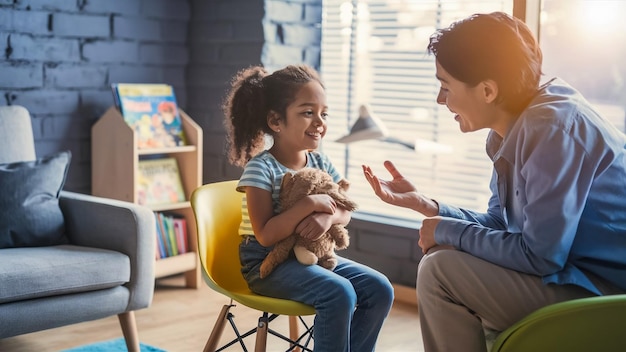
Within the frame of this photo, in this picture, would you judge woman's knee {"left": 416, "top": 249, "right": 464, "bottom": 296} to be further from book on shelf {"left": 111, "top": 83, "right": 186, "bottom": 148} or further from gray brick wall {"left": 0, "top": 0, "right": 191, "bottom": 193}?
gray brick wall {"left": 0, "top": 0, "right": 191, "bottom": 193}

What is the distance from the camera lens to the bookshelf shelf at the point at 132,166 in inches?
138

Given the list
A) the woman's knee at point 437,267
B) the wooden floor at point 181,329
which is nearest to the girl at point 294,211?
the woman's knee at point 437,267

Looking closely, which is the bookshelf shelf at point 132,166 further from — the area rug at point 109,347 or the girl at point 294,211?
the girl at point 294,211

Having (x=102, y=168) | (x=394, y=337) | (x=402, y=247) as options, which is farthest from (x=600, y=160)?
(x=102, y=168)

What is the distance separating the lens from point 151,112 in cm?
371

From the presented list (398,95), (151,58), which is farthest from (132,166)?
(398,95)

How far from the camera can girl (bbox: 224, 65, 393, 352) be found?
204 centimetres

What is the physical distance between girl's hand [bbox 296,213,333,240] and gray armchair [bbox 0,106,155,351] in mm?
837

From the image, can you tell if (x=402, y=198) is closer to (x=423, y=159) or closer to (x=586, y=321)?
(x=586, y=321)

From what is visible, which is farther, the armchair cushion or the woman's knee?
the armchair cushion

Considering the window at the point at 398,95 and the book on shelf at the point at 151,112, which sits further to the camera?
the book on shelf at the point at 151,112

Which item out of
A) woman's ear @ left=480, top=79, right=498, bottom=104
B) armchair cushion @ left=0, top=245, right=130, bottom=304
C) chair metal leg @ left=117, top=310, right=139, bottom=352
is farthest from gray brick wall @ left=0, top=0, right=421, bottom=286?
woman's ear @ left=480, top=79, right=498, bottom=104

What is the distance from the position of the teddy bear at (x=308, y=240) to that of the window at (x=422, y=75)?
938 millimetres

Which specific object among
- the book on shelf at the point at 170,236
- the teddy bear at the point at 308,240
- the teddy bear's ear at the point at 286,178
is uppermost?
the teddy bear's ear at the point at 286,178
